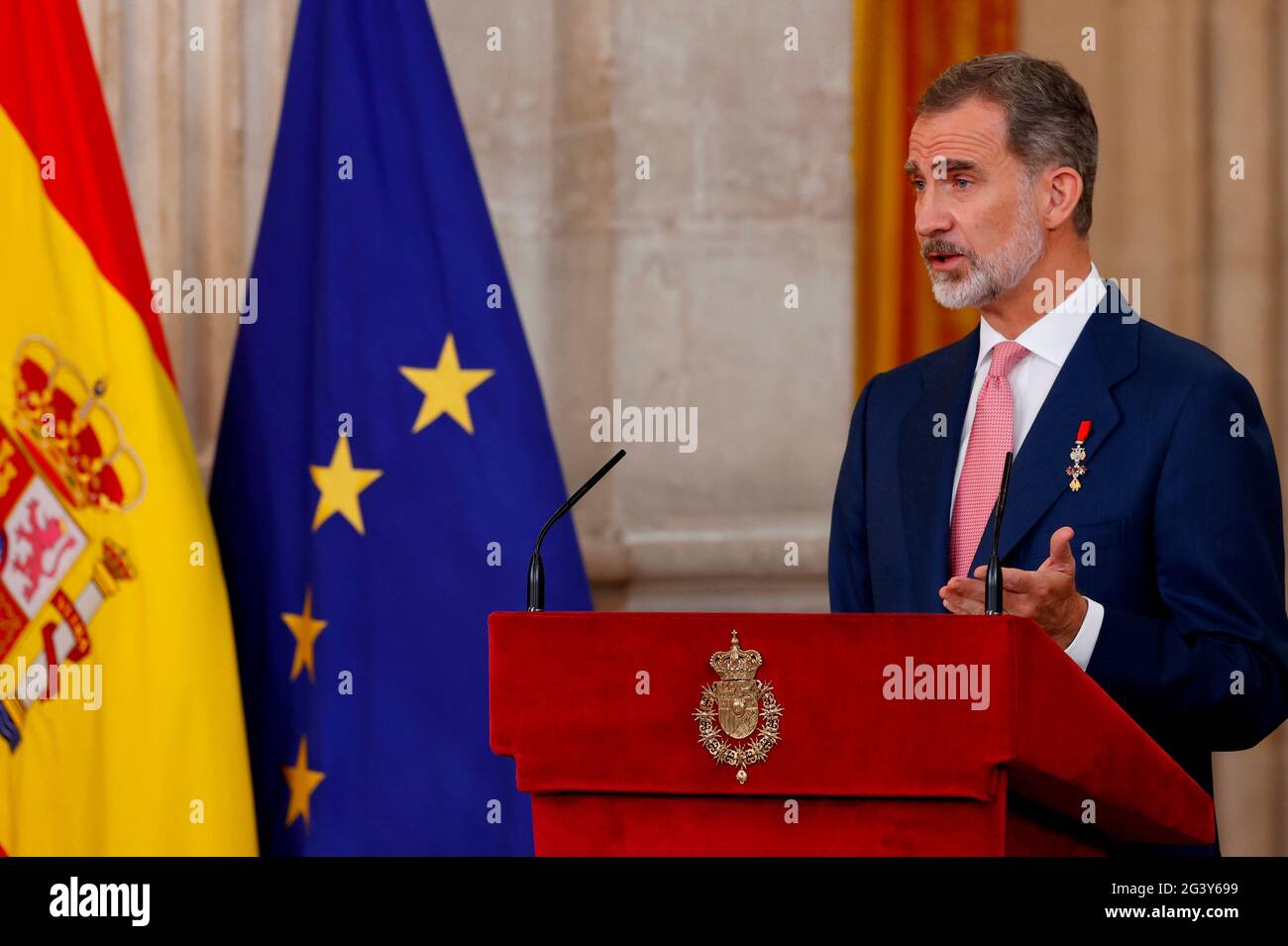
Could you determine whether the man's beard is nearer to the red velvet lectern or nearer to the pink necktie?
the pink necktie

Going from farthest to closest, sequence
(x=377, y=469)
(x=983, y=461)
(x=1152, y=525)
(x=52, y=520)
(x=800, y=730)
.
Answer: (x=377, y=469)
(x=52, y=520)
(x=983, y=461)
(x=1152, y=525)
(x=800, y=730)

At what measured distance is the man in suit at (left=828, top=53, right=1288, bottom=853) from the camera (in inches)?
81.3

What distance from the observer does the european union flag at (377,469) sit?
11.4ft

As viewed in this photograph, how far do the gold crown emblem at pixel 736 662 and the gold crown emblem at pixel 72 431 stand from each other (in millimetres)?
2107

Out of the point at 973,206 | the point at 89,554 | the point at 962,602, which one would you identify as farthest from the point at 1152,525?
the point at 89,554

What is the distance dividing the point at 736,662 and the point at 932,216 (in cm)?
117

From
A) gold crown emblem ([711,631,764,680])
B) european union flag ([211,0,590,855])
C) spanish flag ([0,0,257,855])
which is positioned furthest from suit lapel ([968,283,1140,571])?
spanish flag ([0,0,257,855])

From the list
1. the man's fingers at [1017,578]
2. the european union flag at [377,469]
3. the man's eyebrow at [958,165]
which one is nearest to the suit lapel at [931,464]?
the man's eyebrow at [958,165]

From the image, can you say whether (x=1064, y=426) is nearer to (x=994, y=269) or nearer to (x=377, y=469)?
(x=994, y=269)

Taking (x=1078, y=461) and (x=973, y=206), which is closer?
(x=1078, y=461)

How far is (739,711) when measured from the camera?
1.50m

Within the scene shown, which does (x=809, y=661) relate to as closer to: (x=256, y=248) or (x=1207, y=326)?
(x=256, y=248)

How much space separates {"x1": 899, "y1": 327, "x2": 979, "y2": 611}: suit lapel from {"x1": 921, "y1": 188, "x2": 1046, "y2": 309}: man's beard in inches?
6.0
